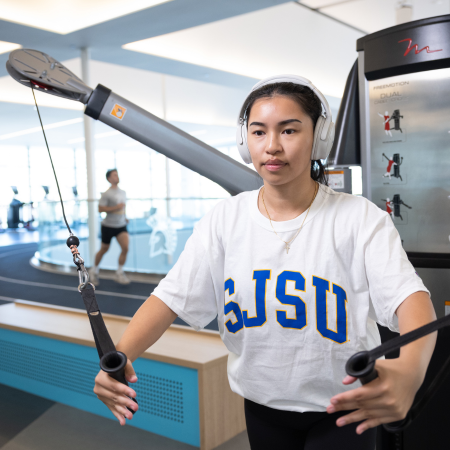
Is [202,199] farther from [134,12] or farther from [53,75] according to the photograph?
[53,75]

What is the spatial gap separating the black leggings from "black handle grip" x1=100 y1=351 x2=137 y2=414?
1.48ft

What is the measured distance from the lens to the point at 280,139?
3.30 ft

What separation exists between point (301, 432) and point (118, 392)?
517 millimetres

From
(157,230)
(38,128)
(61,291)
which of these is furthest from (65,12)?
(38,128)

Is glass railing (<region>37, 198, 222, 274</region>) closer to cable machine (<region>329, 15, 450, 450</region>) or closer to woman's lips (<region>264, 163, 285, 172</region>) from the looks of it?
cable machine (<region>329, 15, 450, 450</region>)

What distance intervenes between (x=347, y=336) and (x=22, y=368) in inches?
118

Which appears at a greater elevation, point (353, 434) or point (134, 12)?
point (134, 12)

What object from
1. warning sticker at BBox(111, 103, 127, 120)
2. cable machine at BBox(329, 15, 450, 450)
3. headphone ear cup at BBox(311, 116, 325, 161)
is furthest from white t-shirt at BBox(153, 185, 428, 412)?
cable machine at BBox(329, 15, 450, 450)

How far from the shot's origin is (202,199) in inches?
305

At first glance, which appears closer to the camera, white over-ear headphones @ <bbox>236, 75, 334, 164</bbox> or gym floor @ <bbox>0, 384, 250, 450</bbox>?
white over-ear headphones @ <bbox>236, 75, 334, 164</bbox>

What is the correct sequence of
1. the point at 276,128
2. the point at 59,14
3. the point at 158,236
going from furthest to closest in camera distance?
the point at 158,236 → the point at 59,14 → the point at 276,128

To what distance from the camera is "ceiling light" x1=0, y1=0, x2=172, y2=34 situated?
582 cm

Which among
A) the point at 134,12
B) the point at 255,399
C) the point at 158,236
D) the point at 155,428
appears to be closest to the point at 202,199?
the point at 158,236

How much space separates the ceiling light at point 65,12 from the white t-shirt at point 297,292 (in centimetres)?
520
